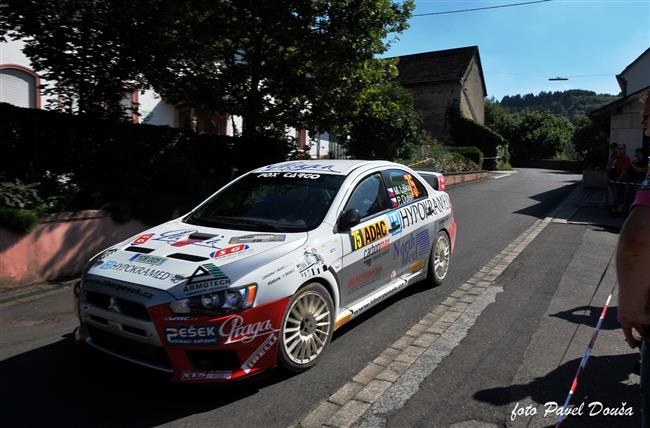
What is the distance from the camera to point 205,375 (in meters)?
3.46

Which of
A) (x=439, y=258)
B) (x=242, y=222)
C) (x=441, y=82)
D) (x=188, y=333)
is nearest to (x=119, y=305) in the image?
(x=188, y=333)

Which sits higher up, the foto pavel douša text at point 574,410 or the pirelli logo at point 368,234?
the pirelli logo at point 368,234

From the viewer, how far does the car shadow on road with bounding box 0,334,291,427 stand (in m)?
3.34

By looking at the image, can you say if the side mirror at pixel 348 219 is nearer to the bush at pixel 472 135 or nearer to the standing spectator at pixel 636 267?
the standing spectator at pixel 636 267

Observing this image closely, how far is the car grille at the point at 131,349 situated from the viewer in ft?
11.4

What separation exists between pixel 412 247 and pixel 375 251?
0.88 m

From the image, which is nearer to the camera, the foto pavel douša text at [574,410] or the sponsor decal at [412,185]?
the foto pavel douša text at [574,410]

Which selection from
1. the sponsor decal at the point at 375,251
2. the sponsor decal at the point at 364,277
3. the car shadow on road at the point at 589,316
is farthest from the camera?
the car shadow on road at the point at 589,316

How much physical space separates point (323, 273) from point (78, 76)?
6176mm

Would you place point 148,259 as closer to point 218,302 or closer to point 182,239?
point 182,239

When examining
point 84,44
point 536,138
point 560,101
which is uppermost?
point 560,101

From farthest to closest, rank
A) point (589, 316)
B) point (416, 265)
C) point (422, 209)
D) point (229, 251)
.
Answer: point (422, 209) → point (416, 265) → point (589, 316) → point (229, 251)

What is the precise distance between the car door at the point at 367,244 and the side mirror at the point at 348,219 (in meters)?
0.05

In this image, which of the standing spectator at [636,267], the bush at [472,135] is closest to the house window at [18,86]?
the standing spectator at [636,267]
